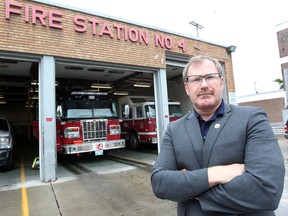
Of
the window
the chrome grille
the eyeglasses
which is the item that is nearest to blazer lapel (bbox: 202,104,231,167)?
the eyeglasses

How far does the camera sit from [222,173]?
1.51 m

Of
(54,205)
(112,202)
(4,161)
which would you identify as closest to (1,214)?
(54,205)

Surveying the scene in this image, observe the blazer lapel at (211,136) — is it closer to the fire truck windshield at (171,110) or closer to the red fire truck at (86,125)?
the red fire truck at (86,125)

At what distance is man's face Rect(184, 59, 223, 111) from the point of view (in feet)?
5.81

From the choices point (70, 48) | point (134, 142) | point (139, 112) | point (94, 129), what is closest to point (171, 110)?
point (139, 112)

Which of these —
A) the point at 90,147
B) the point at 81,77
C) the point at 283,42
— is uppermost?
the point at 283,42

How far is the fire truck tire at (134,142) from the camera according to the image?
14242 millimetres

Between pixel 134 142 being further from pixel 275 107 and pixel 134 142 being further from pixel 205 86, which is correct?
pixel 275 107

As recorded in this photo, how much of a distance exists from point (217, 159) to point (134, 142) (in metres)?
13.0

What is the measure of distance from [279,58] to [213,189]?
36.4 m

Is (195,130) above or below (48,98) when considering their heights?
below

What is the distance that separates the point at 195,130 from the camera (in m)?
1.76

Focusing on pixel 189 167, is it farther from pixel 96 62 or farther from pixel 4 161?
pixel 4 161

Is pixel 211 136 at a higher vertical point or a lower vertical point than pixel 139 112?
lower
